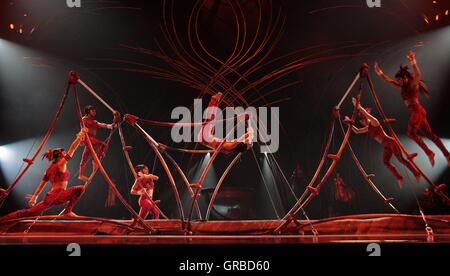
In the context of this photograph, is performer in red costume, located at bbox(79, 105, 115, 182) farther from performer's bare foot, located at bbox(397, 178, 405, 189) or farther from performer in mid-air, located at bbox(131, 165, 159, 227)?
performer's bare foot, located at bbox(397, 178, 405, 189)

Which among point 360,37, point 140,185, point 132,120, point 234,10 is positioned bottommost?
point 140,185

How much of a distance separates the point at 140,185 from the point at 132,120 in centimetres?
91

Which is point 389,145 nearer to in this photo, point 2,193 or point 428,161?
point 428,161

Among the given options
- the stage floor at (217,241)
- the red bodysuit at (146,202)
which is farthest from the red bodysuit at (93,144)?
the stage floor at (217,241)

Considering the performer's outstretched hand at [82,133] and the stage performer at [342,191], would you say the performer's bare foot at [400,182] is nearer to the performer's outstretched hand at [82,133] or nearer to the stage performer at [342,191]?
the stage performer at [342,191]

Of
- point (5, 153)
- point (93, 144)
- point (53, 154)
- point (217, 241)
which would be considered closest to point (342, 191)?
point (217, 241)

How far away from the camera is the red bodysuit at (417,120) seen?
5270mm

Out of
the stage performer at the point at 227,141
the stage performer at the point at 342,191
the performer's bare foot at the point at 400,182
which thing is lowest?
the stage performer at the point at 342,191

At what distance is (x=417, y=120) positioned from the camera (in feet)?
17.3

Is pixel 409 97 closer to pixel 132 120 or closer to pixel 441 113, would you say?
pixel 441 113

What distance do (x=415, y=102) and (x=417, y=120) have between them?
Result: 0.24m

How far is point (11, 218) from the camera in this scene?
15.8 feet
